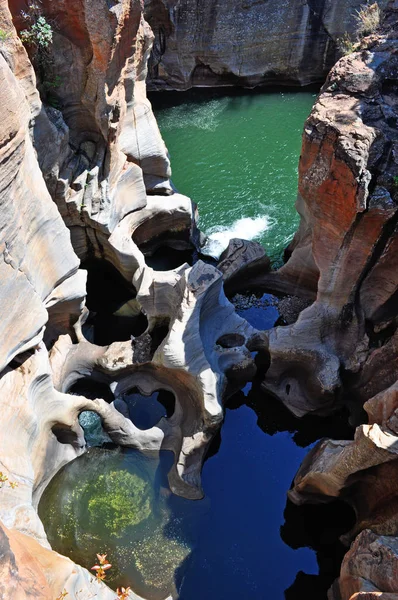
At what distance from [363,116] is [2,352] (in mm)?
7318

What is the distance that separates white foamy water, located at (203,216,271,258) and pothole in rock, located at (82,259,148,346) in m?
2.79

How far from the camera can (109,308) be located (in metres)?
13.3

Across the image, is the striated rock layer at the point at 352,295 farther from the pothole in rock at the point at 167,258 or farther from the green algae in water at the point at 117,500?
the pothole in rock at the point at 167,258

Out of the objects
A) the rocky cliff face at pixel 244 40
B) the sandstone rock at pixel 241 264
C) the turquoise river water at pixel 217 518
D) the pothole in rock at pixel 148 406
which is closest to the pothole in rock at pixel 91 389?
the pothole in rock at pixel 148 406

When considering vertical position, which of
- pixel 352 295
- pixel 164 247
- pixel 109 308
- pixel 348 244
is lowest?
pixel 109 308

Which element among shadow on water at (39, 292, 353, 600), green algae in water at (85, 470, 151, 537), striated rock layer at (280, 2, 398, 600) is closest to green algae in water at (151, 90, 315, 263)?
striated rock layer at (280, 2, 398, 600)

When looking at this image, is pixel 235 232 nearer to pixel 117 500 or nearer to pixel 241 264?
pixel 241 264

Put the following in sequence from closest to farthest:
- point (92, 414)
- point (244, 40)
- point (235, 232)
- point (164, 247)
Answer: point (92, 414) < point (164, 247) < point (235, 232) < point (244, 40)

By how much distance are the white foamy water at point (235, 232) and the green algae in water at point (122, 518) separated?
670cm

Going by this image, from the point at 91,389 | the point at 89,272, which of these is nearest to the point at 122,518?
the point at 91,389

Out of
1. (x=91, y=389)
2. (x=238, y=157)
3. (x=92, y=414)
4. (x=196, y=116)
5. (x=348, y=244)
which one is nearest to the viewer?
(x=348, y=244)

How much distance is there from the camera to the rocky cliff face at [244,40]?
2086cm

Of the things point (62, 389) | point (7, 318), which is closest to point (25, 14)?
point (7, 318)

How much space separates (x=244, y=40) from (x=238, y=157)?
6.88 meters
